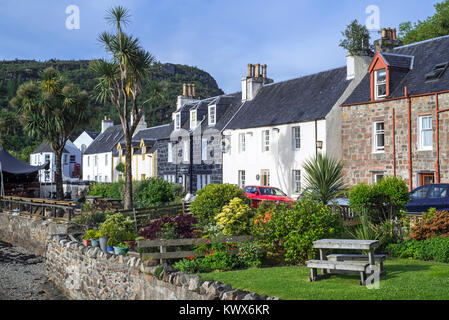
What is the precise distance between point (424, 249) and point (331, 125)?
50.3 feet

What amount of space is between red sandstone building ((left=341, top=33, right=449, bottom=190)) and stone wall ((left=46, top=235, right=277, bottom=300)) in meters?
15.6

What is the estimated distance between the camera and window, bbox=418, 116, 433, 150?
22.1 metres

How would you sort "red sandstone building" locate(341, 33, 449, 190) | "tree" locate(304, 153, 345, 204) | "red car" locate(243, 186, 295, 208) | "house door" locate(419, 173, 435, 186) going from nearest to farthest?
1. "tree" locate(304, 153, 345, 204)
2. "red sandstone building" locate(341, 33, 449, 190)
3. "house door" locate(419, 173, 435, 186)
4. "red car" locate(243, 186, 295, 208)

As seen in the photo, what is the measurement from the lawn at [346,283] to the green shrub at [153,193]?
19.5 meters

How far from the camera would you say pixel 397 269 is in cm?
1064

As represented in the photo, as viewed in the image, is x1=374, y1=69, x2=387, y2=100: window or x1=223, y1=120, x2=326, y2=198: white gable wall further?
x1=223, y1=120, x2=326, y2=198: white gable wall

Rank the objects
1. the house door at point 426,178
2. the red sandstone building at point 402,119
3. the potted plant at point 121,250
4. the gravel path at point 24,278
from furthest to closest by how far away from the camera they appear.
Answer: the house door at point 426,178, the red sandstone building at point 402,119, the gravel path at point 24,278, the potted plant at point 121,250

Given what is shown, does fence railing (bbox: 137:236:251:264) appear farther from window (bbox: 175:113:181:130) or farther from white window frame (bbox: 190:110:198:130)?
window (bbox: 175:113:181:130)

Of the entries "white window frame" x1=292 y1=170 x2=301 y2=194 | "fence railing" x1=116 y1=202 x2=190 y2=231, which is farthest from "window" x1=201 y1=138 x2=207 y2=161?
"fence railing" x1=116 y1=202 x2=190 y2=231

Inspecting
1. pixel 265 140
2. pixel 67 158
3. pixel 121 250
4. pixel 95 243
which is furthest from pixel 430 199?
pixel 67 158

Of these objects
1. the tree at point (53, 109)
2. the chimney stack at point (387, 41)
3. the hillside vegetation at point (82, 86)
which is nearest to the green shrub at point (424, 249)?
the chimney stack at point (387, 41)

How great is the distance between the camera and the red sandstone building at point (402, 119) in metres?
21.7

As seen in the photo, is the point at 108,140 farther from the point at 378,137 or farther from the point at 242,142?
the point at 378,137

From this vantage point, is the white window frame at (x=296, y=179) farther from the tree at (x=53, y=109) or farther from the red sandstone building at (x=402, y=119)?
the tree at (x=53, y=109)
